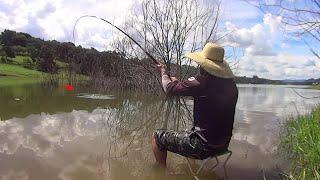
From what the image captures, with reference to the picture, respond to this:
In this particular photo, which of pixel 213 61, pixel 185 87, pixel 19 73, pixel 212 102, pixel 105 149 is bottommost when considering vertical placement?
pixel 105 149

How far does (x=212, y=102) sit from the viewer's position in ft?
17.0

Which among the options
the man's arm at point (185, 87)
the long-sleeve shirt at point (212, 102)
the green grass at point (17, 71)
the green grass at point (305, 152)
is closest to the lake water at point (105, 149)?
the green grass at point (305, 152)

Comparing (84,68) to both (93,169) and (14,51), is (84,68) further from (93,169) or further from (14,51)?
(93,169)

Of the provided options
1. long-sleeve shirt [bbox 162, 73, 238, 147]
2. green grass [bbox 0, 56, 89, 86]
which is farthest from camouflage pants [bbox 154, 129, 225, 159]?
green grass [bbox 0, 56, 89, 86]

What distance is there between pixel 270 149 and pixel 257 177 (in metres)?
2.20

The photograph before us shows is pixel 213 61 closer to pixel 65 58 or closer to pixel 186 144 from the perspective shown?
pixel 186 144

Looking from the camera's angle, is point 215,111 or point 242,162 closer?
point 215,111

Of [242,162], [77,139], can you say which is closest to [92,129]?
[77,139]

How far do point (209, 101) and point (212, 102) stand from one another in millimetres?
38

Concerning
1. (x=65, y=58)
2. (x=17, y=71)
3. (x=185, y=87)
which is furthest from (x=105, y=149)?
(x=17, y=71)

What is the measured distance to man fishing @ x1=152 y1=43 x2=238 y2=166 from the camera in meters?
5.17

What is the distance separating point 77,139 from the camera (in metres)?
8.25

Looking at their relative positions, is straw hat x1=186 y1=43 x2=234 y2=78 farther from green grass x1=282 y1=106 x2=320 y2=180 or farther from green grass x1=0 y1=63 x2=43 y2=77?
green grass x1=0 y1=63 x2=43 y2=77

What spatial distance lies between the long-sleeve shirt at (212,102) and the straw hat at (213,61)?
0.09m
